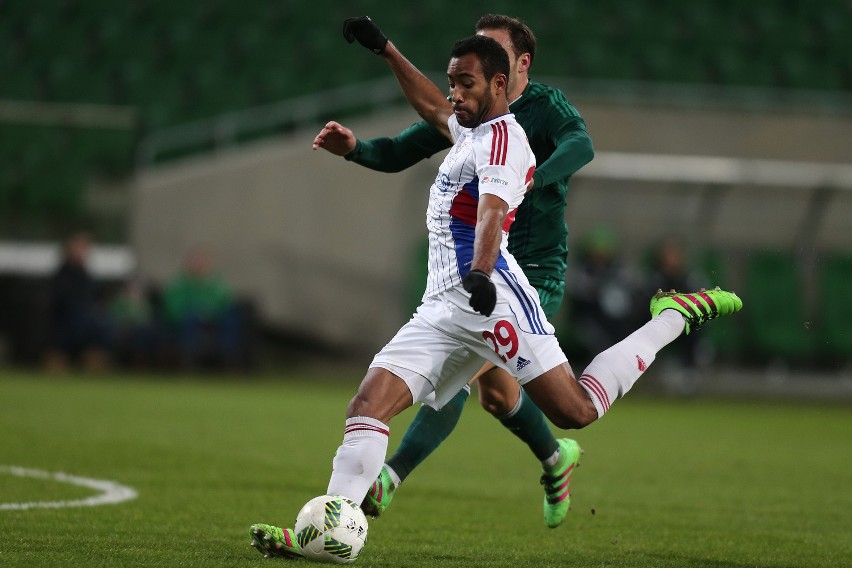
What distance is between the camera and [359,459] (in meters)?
4.62

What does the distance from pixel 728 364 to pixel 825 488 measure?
10041mm

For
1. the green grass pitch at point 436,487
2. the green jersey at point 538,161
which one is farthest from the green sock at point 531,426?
the green jersey at point 538,161

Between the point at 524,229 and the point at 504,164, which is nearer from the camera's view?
the point at 504,164

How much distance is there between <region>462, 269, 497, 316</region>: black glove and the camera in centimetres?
436

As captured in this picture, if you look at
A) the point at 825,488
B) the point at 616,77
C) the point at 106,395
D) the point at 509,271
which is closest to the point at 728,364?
the point at 616,77

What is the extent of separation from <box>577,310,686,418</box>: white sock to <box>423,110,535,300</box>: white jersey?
0.61m

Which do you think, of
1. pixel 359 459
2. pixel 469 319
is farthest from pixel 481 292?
pixel 359 459

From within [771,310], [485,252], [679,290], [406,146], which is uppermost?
[771,310]

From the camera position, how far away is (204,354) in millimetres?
17391

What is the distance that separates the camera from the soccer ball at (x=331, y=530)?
444cm

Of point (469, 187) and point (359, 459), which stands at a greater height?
point (469, 187)

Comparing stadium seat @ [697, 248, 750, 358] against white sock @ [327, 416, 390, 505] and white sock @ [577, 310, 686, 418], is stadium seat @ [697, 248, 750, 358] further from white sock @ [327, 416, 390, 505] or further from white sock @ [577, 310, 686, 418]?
white sock @ [327, 416, 390, 505]

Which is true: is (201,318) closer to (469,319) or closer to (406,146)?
(406,146)

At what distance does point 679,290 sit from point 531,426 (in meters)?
9.84
